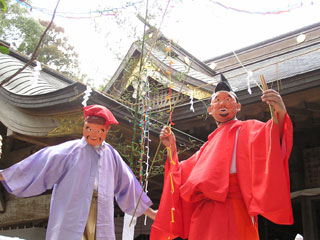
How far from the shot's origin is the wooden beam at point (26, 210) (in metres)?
5.98

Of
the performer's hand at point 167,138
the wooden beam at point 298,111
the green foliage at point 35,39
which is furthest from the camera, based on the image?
the green foliage at point 35,39

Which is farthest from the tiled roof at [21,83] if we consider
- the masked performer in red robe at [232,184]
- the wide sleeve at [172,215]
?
the masked performer in red robe at [232,184]

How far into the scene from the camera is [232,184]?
2512 millimetres

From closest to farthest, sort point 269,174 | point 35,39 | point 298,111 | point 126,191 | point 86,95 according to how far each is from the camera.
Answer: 1. point 269,174
2. point 126,191
3. point 86,95
4. point 298,111
5. point 35,39

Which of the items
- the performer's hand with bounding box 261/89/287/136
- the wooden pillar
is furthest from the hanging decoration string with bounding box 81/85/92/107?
the wooden pillar

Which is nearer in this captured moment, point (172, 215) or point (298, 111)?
point (172, 215)

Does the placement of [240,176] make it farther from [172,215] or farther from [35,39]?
[35,39]

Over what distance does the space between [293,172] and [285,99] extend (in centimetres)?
152

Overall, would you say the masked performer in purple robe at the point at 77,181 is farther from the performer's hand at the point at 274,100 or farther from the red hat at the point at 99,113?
the performer's hand at the point at 274,100

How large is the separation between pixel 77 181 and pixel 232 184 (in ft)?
3.85

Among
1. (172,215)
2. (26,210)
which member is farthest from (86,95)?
(26,210)

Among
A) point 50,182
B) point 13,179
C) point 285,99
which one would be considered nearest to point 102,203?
point 50,182

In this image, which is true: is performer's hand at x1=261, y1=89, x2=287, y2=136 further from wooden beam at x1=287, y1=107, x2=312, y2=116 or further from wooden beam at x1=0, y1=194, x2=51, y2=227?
wooden beam at x1=0, y1=194, x2=51, y2=227

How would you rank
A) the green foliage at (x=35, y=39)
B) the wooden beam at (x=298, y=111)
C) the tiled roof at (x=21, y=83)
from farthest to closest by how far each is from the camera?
1. the green foliage at (x=35, y=39)
2. the tiled roof at (x=21, y=83)
3. the wooden beam at (x=298, y=111)
